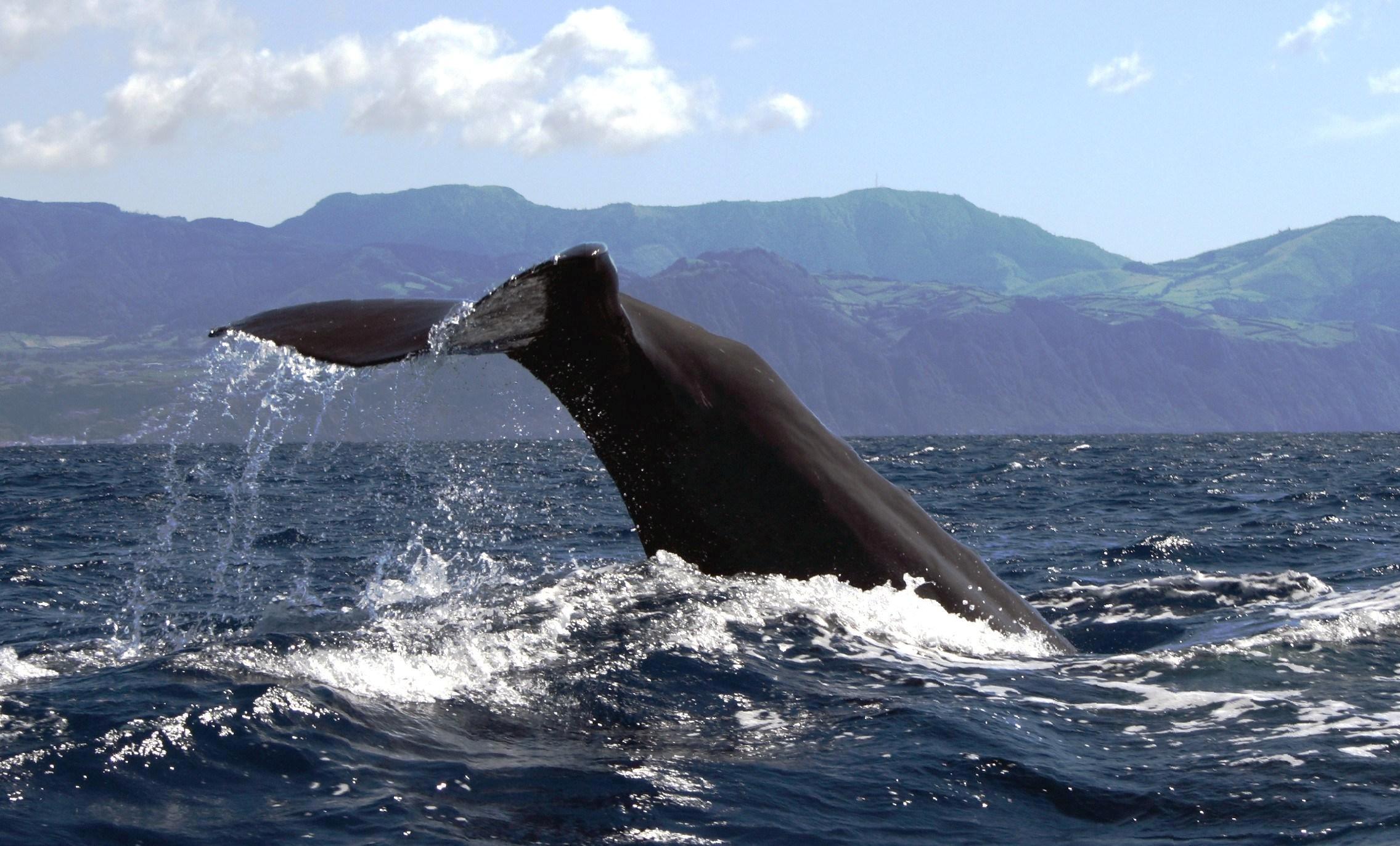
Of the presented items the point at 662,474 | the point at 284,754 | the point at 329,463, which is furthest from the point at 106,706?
the point at 329,463

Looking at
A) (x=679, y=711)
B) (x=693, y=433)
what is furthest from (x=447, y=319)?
(x=679, y=711)

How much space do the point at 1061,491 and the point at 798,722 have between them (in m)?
22.6

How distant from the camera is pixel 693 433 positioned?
5477mm

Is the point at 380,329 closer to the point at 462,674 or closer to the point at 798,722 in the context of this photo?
the point at 462,674

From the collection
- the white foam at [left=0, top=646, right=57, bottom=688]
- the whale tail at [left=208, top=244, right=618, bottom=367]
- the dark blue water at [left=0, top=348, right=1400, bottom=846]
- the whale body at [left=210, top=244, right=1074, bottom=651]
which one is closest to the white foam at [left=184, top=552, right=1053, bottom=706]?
the dark blue water at [left=0, top=348, right=1400, bottom=846]

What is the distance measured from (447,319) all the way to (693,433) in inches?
56.8

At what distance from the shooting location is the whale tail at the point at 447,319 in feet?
14.0

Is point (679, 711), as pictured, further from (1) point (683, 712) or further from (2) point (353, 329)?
(2) point (353, 329)

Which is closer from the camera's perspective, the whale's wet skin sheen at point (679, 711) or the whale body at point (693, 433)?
the whale's wet skin sheen at point (679, 711)

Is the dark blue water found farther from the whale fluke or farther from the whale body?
the whale fluke

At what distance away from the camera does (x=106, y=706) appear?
16.9 feet

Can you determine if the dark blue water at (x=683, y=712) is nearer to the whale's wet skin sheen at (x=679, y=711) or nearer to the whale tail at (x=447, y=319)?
the whale's wet skin sheen at (x=679, y=711)

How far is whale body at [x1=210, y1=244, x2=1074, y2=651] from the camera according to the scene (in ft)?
15.0

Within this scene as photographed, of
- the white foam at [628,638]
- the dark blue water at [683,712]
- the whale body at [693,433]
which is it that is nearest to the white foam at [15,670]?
the dark blue water at [683,712]
